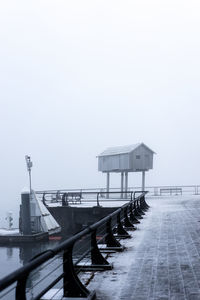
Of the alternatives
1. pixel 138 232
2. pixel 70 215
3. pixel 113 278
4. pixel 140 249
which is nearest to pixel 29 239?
pixel 70 215

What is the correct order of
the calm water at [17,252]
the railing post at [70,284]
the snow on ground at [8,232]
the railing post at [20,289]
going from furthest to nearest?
the snow on ground at [8,232]
the calm water at [17,252]
the railing post at [70,284]
the railing post at [20,289]

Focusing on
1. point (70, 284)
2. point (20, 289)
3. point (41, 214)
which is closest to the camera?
point (20, 289)

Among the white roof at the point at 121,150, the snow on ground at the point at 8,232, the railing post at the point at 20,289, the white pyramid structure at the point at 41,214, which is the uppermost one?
the white roof at the point at 121,150

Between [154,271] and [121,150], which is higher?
[121,150]

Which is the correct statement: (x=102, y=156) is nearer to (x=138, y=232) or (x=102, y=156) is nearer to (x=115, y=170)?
(x=115, y=170)

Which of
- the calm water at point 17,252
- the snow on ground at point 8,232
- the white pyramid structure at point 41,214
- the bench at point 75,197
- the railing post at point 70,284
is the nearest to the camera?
the railing post at point 70,284

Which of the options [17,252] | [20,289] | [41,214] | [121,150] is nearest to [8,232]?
[17,252]

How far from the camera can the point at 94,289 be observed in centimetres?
661

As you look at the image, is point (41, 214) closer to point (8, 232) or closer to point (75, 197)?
point (8, 232)

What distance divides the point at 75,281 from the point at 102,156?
42.8 metres

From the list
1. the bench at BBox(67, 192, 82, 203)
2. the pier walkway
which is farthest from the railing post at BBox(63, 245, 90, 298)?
the bench at BBox(67, 192, 82, 203)

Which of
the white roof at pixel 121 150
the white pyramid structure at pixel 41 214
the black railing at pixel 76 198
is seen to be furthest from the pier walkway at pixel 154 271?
the white roof at pixel 121 150

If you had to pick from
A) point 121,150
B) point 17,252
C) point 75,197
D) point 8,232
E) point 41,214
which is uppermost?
point 121,150

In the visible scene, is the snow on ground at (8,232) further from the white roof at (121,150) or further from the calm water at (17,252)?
the white roof at (121,150)
